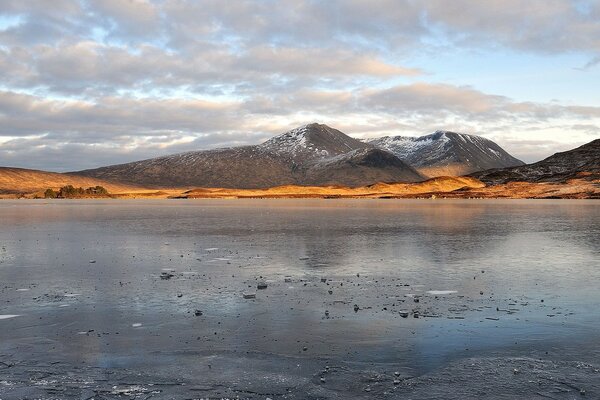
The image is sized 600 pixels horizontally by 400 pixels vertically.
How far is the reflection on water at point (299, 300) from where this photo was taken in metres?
12.8

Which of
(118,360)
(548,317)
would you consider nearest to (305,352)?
(118,360)

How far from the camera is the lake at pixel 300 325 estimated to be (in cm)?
1052

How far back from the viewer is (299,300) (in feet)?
57.4

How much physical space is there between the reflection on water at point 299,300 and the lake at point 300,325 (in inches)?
2.8

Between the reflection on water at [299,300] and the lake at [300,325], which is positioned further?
the reflection on water at [299,300]

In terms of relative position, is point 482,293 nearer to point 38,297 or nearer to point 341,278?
point 341,278

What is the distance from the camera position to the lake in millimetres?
10516

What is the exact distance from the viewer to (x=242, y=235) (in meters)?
41.1

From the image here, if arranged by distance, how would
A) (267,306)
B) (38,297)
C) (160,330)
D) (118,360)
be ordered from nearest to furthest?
1. (118,360)
2. (160,330)
3. (267,306)
4. (38,297)

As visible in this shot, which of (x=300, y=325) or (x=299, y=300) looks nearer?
(x=300, y=325)

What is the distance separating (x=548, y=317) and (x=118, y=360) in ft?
36.9

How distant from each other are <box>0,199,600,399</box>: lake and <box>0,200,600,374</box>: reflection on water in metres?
→ 0.07

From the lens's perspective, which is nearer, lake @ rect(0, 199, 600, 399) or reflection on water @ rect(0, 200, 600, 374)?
lake @ rect(0, 199, 600, 399)

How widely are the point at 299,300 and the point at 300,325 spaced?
9.85ft
